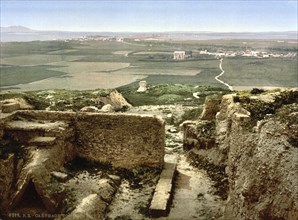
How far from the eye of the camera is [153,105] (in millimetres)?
36344

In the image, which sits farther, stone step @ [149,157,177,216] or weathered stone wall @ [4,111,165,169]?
weathered stone wall @ [4,111,165,169]

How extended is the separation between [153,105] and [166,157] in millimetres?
13699

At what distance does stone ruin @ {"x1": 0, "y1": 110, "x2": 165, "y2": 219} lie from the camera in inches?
667

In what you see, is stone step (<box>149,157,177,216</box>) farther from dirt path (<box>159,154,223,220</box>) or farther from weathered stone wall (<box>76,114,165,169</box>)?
weathered stone wall (<box>76,114,165,169</box>)

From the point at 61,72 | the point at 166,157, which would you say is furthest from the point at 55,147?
the point at 61,72

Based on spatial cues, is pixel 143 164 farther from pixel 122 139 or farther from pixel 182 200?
pixel 182 200

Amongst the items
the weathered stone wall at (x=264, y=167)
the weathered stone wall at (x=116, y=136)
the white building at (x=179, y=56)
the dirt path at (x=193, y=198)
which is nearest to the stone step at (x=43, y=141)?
the weathered stone wall at (x=116, y=136)

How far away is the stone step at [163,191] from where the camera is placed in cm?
1700

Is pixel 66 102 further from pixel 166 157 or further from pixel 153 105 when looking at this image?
pixel 166 157

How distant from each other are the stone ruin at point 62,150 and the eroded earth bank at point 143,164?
0.14 ft

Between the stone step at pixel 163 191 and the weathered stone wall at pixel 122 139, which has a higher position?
the weathered stone wall at pixel 122 139

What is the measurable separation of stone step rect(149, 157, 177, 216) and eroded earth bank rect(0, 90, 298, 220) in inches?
3.5

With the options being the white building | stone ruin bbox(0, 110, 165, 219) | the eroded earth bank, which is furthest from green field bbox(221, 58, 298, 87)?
stone ruin bbox(0, 110, 165, 219)

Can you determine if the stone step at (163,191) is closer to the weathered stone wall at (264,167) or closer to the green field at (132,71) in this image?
the weathered stone wall at (264,167)
